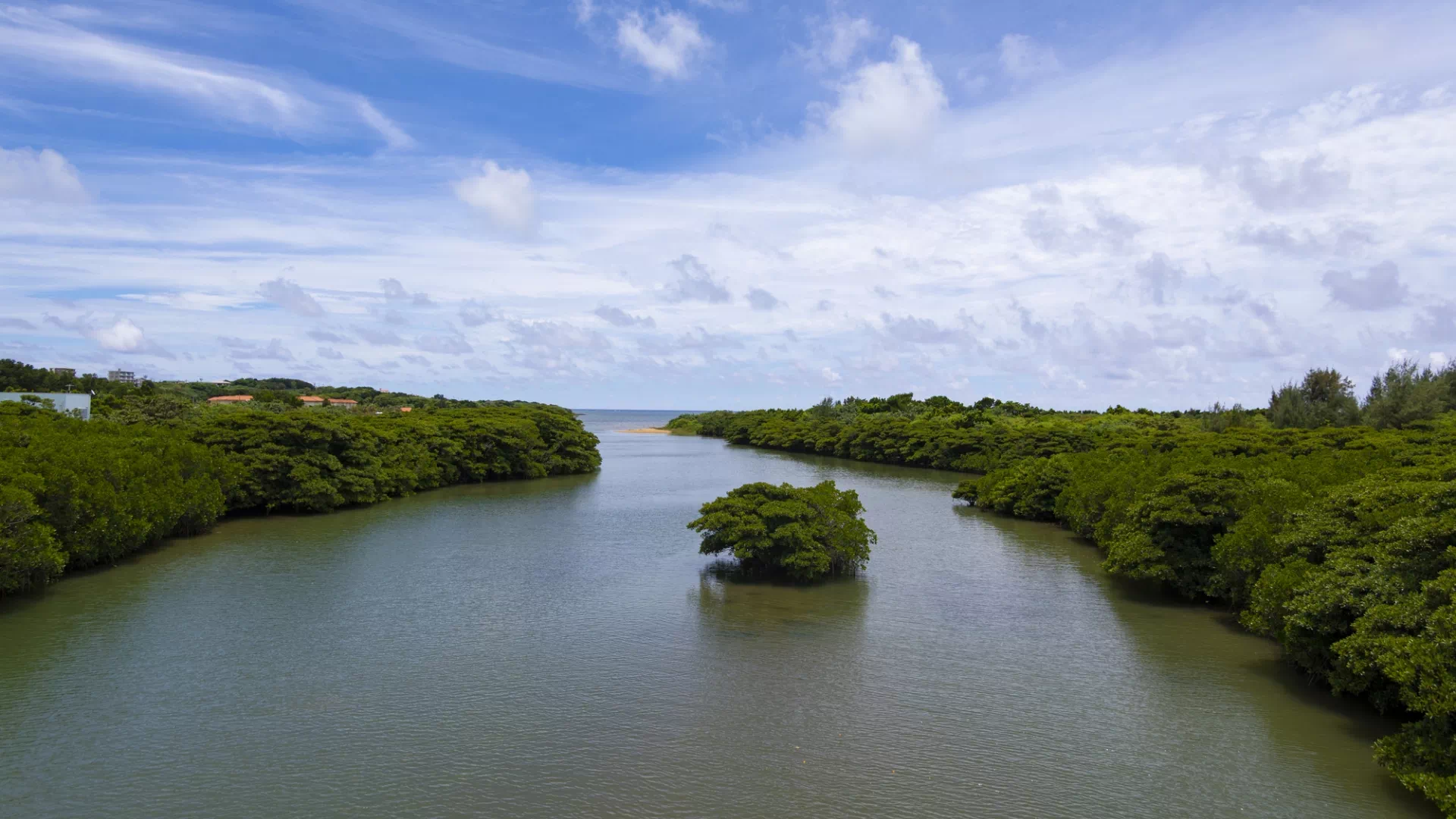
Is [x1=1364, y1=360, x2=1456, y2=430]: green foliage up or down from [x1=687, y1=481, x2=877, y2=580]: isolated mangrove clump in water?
up

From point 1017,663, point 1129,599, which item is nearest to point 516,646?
point 1017,663

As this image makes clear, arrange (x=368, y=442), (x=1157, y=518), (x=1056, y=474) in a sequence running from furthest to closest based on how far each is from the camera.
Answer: (x=368, y=442) → (x=1056, y=474) → (x=1157, y=518)

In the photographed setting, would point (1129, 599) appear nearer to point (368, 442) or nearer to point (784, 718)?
point (784, 718)

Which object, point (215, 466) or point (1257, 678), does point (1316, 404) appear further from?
point (215, 466)

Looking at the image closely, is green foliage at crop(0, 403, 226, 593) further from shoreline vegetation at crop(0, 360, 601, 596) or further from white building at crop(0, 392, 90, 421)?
white building at crop(0, 392, 90, 421)

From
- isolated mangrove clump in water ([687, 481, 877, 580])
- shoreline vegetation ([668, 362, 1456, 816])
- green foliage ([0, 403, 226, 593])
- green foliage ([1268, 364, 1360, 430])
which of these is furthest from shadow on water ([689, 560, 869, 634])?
green foliage ([1268, 364, 1360, 430])

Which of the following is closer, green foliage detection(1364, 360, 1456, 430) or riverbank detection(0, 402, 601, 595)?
riverbank detection(0, 402, 601, 595)

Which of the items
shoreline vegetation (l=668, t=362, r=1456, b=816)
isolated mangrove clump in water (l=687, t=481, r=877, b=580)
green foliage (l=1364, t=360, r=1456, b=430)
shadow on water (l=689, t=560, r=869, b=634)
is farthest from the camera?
green foliage (l=1364, t=360, r=1456, b=430)

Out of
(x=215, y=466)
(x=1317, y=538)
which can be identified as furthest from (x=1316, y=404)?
(x=215, y=466)
